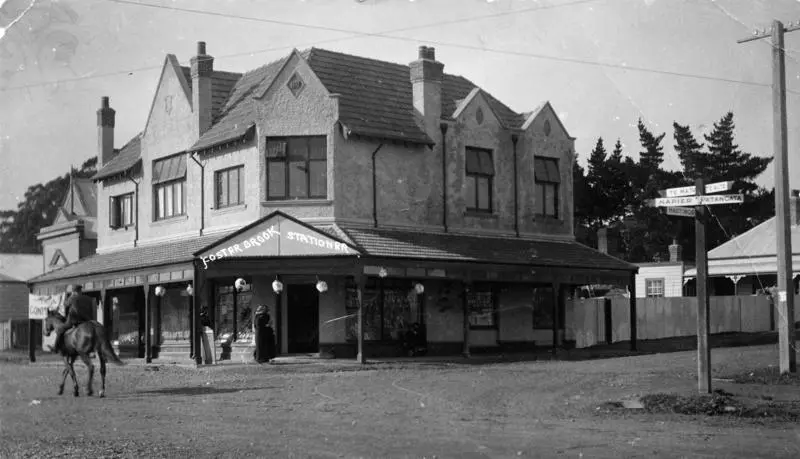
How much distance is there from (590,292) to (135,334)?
25887mm

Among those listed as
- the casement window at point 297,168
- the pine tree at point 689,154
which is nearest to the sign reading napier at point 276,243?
the casement window at point 297,168

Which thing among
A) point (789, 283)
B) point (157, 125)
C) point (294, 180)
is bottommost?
point (789, 283)

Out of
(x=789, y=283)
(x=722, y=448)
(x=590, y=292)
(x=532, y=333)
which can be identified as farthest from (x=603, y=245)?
(x=722, y=448)

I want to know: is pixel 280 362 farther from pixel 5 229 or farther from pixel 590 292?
pixel 5 229

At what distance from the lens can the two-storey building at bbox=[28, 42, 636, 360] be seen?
34312mm

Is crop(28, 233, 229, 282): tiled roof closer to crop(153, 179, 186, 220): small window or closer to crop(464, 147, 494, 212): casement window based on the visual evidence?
crop(153, 179, 186, 220): small window

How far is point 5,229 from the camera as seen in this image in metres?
70.8

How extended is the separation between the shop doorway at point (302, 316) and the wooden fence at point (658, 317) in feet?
36.3

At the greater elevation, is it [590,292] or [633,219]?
[633,219]

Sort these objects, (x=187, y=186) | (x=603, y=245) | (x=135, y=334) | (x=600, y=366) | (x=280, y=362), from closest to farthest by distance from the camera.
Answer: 1. (x=600, y=366)
2. (x=280, y=362)
3. (x=187, y=186)
4. (x=135, y=334)
5. (x=603, y=245)

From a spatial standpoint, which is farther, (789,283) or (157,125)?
(157,125)

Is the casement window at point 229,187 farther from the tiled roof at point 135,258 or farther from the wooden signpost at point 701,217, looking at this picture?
the wooden signpost at point 701,217

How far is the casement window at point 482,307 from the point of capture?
38.8m

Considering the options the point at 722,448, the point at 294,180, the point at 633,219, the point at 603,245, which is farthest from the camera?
the point at 633,219
